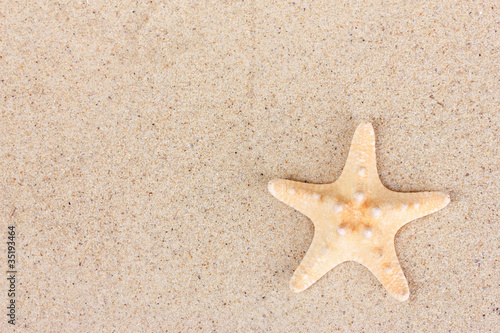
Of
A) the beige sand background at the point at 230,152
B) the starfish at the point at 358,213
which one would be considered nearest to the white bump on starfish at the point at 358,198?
the starfish at the point at 358,213

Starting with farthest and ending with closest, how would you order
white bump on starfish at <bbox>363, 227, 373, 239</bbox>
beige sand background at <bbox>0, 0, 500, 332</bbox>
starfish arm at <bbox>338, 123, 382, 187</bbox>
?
beige sand background at <bbox>0, 0, 500, 332</bbox>, starfish arm at <bbox>338, 123, 382, 187</bbox>, white bump on starfish at <bbox>363, 227, 373, 239</bbox>

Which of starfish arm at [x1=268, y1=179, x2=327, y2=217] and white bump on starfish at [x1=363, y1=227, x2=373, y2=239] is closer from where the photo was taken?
white bump on starfish at [x1=363, y1=227, x2=373, y2=239]

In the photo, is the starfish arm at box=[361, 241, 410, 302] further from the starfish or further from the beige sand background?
the beige sand background

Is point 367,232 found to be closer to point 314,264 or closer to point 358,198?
point 358,198

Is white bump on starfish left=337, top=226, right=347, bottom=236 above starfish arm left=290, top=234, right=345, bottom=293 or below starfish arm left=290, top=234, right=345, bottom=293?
above

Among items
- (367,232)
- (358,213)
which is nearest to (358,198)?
(358,213)

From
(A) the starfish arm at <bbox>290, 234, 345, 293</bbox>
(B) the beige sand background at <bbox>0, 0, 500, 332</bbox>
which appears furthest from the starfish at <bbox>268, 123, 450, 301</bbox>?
(B) the beige sand background at <bbox>0, 0, 500, 332</bbox>
